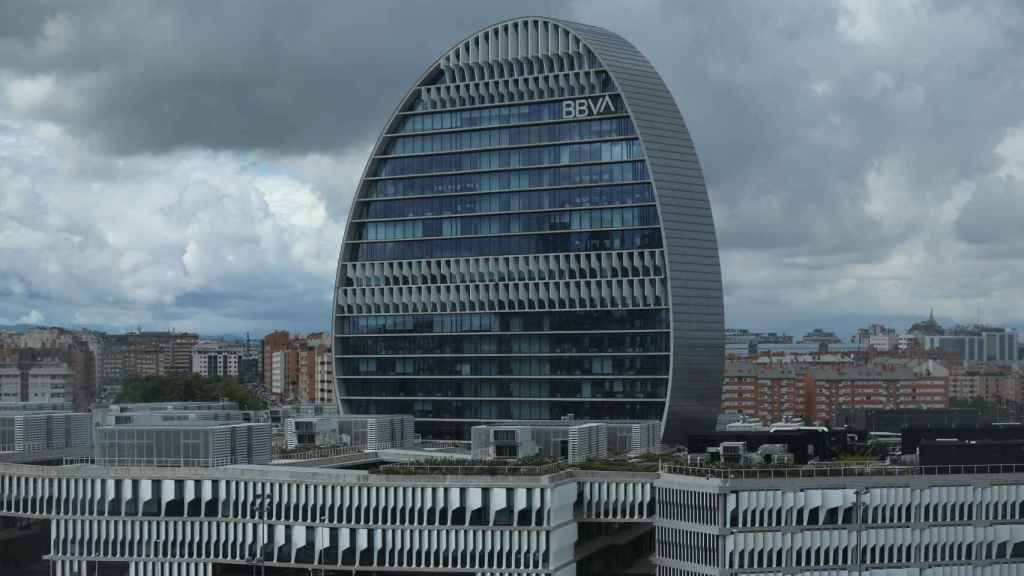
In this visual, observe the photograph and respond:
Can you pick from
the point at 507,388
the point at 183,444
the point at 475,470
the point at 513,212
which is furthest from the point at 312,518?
the point at 513,212

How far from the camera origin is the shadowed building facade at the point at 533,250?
563 feet

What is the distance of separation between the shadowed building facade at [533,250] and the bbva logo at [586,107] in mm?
259

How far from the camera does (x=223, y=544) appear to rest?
383ft

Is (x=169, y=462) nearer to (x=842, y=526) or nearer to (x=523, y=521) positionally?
(x=523, y=521)

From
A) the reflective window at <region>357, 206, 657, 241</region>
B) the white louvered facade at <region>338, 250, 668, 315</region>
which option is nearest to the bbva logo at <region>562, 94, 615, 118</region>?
the reflective window at <region>357, 206, 657, 241</region>

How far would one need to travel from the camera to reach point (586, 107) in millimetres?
176125

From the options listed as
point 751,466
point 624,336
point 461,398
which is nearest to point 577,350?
point 624,336

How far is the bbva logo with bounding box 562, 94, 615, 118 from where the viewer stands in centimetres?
17438

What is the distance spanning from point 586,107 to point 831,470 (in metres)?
73.8

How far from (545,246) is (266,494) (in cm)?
7074

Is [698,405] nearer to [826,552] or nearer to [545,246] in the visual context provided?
[545,246]

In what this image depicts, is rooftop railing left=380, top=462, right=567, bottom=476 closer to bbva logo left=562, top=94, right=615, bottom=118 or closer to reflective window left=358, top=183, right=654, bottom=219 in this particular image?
reflective window left=358, top=183, right=654, bottom=219

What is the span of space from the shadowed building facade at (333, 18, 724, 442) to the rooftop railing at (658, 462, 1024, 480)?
5376 centimetres

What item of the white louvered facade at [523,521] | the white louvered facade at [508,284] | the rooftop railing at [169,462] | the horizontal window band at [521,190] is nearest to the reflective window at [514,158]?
the horizontal window band at [521,190]
